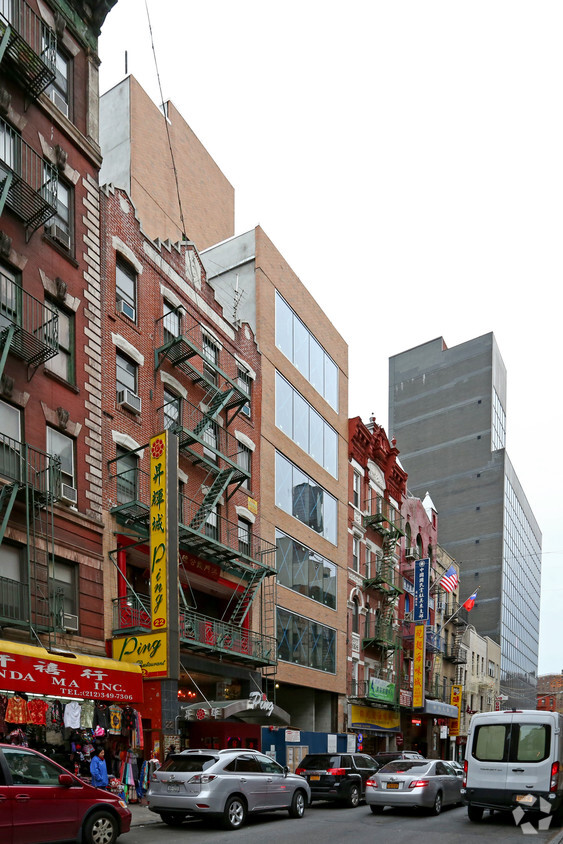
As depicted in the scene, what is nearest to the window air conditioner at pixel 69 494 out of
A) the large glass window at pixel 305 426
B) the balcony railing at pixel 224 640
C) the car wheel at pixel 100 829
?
the balcony railing at pixel 224 640

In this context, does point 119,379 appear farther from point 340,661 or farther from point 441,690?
point 441,690

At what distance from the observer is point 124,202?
25297 millimetres

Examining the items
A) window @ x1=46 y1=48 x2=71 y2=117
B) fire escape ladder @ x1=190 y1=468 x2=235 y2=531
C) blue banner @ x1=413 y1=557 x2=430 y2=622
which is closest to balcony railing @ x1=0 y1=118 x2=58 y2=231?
window @ x1=46 y1=48 x2=71 y2=117

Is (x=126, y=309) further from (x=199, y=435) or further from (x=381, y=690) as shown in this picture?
(x=381, y=690)

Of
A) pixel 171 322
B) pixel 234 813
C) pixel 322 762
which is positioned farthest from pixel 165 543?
pixel 171 322

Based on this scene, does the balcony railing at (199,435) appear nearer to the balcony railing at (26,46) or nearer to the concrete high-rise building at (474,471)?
the balcony railing at (26,46)

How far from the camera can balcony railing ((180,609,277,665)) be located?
24125mm

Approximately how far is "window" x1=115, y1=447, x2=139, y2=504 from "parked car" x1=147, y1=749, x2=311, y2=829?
844 cm

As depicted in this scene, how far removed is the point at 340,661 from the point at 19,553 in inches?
874

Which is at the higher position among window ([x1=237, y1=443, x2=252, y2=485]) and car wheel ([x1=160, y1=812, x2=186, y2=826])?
window ([x1=237, y1=443, x2=252, y2=485])

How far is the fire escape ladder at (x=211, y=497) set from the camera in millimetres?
26109

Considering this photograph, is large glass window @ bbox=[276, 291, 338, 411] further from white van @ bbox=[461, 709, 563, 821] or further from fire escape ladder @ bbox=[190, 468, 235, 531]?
white van @ bbox=[461, 709, 563, 821]

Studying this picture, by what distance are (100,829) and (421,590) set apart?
38435 millimetres

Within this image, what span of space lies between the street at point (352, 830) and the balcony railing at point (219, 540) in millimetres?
8259
